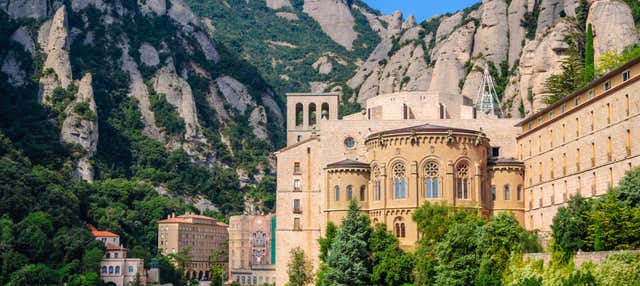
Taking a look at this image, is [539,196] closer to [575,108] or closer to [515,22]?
[575,108]

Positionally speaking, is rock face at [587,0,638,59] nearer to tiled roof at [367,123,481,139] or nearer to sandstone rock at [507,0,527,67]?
sandstone rock at [507,0,527,67]

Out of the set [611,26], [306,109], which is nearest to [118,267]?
[306,109]

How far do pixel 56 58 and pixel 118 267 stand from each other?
63978 millimetres

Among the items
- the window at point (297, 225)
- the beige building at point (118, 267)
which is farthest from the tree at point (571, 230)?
the beige building at point (118, 267)

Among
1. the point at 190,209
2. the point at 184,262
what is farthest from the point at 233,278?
the point at 190,209

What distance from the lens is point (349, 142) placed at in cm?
8900

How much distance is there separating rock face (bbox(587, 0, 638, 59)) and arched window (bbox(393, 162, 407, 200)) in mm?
36558

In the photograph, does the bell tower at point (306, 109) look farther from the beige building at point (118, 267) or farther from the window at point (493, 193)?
the beige building at point (118, 267)

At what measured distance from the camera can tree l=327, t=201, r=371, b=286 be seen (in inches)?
2968

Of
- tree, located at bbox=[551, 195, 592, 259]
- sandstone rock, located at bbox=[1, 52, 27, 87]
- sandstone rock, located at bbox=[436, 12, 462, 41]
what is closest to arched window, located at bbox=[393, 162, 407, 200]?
tree, located at bbox=[551, 195, 592, 259]

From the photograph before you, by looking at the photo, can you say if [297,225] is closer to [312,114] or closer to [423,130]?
[423,130]

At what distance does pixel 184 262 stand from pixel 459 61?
197 ft

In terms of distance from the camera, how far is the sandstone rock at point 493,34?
144500 millimetres

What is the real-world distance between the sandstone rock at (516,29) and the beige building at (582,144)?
57.8m
